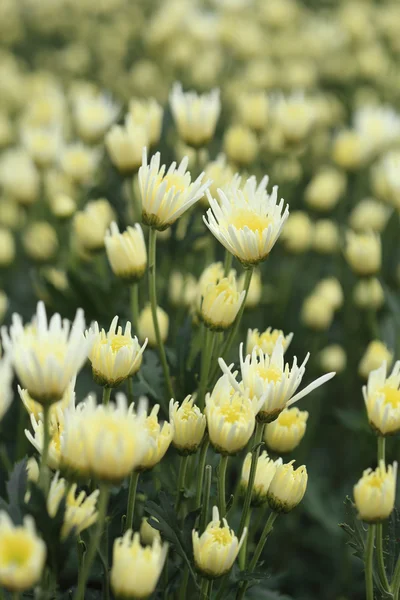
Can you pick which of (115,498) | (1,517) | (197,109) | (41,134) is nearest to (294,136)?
(197,109)

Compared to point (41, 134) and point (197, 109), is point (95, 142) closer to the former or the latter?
point (41, 134)

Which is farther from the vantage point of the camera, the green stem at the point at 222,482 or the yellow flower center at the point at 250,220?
the yellow flower center at the point at 250,220

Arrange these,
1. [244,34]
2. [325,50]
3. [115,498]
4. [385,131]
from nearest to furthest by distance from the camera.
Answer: [115,498]
[385,131]
[244,34]
[325,50]

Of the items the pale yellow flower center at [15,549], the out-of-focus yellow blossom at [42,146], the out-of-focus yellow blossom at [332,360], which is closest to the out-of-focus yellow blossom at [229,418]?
the pale yellow flower center at [15,549]

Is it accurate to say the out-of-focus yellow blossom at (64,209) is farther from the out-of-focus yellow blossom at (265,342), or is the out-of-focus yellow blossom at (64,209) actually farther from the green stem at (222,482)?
the green stem at (222,482)

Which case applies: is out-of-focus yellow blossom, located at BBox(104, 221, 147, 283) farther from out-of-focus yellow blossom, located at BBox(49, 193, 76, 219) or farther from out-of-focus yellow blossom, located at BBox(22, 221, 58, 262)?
out-of-focus yellow blossom, located at BBox(22, 221, 58, 262)

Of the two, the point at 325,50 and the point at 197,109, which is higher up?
the point at 325,50

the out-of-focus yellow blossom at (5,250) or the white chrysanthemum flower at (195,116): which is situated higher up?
the white chrysanthemum flower at (195,116)

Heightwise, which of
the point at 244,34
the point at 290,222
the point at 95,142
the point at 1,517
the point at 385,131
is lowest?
the point at 1,517
